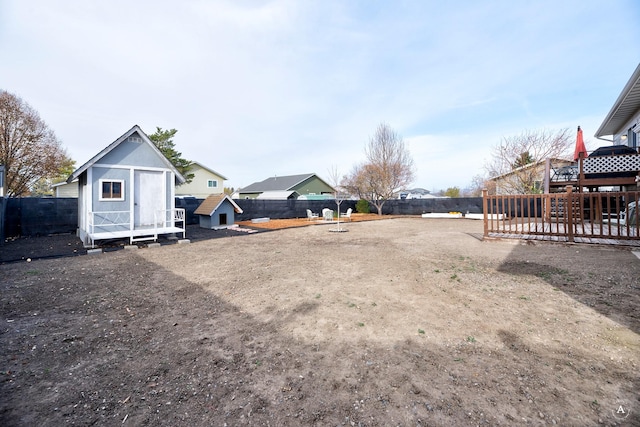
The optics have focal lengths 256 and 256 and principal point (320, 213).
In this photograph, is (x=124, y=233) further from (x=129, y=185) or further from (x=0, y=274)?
(x=0, y=274)

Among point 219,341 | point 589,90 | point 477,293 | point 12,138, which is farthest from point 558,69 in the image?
point 12,138

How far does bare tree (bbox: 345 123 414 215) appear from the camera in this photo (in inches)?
970

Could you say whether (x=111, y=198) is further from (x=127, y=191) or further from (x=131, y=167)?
(x=131, y=167)

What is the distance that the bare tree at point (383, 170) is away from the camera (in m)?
24.6

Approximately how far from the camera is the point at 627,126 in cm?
1282

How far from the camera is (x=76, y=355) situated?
8.41 ft

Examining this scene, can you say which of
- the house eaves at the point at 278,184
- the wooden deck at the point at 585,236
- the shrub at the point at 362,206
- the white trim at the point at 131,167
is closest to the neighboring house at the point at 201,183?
the house eaves at the point at 278,184

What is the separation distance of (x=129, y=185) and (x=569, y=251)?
14.4 metres

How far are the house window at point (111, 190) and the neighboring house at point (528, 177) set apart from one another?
2241cm

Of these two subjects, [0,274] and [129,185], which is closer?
[0,274]

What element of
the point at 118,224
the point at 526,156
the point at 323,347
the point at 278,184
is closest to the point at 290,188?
the point at 278,184

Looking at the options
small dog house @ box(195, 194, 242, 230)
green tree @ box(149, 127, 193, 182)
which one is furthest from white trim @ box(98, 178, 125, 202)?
green tree @ box(149, 127, 193, 182)

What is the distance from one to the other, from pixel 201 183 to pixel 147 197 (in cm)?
2495

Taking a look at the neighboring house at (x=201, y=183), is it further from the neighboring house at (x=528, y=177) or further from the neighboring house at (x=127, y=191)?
the neighboring house at (x=528, y=177)
